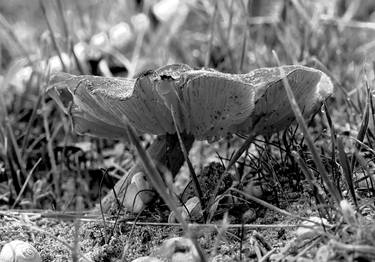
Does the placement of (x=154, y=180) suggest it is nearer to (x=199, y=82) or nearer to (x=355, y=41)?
(x=199, y=82)

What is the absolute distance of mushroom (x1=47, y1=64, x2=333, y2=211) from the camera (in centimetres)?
168

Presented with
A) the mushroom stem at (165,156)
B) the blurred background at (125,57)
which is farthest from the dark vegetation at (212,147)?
the mushroom stem at (165,156)

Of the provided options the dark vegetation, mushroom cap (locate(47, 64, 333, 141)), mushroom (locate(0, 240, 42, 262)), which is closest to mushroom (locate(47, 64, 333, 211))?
mushroom cap (locate(47, 64, 333, 141))

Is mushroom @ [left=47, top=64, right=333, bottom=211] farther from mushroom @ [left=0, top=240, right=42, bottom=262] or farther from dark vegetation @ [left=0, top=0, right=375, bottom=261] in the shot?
mushroom @ [left=0, top=240, right=42, bottom=262]

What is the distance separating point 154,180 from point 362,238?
1.73ft

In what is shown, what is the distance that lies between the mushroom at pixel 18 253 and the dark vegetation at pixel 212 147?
8 centimetres

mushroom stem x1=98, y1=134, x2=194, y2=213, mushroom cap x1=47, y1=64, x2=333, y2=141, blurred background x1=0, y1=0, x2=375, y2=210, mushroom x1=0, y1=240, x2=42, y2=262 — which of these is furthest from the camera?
blurred background x1=0, y1=0, x2=375, y2=210

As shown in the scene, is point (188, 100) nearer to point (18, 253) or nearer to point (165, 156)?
point (165, 156)

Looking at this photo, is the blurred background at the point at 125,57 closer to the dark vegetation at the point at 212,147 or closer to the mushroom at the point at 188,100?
the dark vegetation at the point at 212,147

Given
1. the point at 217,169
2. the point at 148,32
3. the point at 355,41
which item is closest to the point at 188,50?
the point at 148,32

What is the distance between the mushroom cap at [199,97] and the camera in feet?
5.49

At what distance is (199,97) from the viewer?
1739 millimetres

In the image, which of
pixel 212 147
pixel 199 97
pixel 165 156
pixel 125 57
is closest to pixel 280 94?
pixel 199 97

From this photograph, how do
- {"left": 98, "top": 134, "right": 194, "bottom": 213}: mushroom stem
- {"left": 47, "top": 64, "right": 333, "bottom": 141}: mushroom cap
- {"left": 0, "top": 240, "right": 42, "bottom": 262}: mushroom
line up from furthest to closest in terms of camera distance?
{"left": 98, "top": 134, "right": 194, "bottom": 213}: mushroom stem → {"left": 47, "top": 64, "right": 333, "bottom": 141}: mushroom cap → {"left": 0, "top": 240, "right": 42, "bottom": 262}: mushroom
